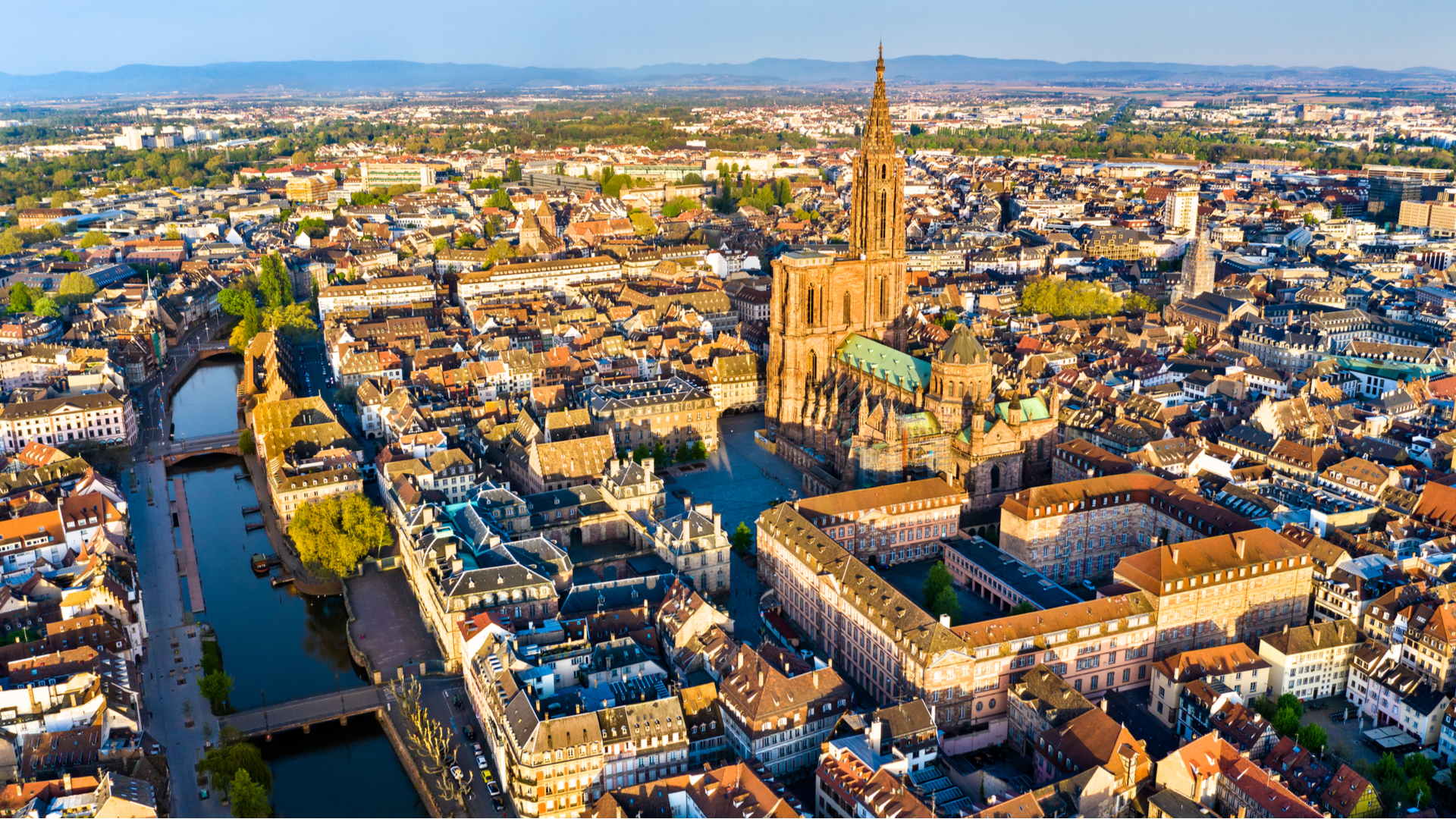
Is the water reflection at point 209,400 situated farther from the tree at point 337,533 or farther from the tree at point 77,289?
the tree at point 337,533

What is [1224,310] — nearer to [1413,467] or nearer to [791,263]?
[1413,467]

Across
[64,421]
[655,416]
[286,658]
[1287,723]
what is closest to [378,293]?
[64,421]

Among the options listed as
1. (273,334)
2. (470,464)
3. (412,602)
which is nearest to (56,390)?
(273,334)

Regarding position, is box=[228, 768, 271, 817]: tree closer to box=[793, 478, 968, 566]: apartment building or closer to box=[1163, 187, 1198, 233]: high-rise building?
box=[793, 478, 968, 566]: apartment building

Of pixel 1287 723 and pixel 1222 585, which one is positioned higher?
pixel 1222 585

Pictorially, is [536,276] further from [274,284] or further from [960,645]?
[960,645]

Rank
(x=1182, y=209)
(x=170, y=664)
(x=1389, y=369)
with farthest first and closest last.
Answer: (x=1182, y=209)
(x=1389, y=369)
(x=170, y=664)
